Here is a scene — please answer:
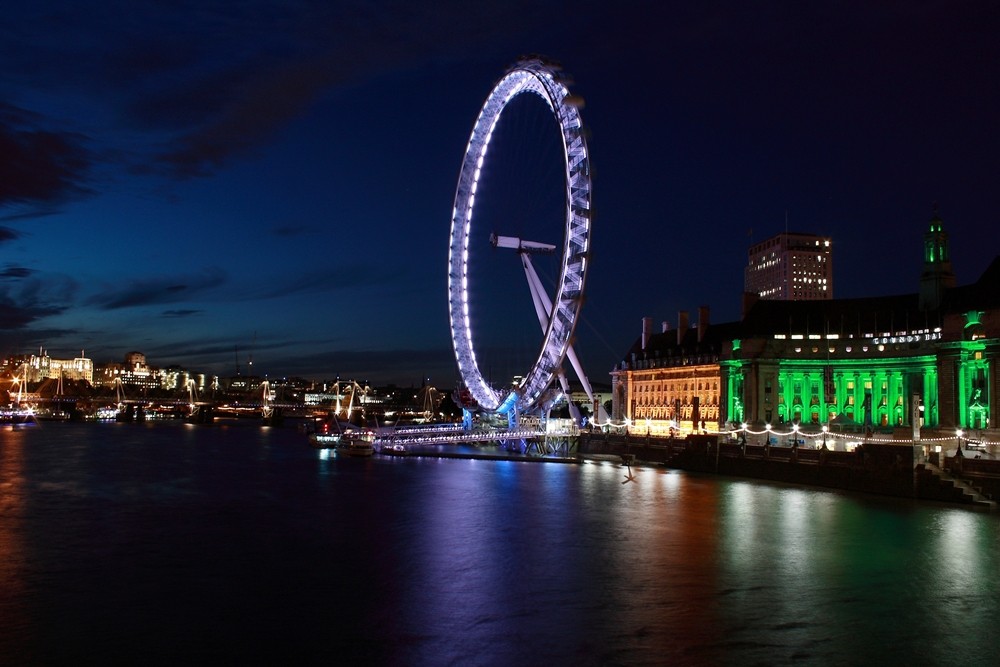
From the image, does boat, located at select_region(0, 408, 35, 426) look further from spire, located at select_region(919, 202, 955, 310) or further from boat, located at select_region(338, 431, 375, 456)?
spire, located at select_region(919, 202, 955, 310)

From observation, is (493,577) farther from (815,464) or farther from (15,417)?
(15,417)

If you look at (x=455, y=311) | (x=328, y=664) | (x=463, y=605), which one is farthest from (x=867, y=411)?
(x=328, y=664)

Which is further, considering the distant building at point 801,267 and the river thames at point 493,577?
the distant building at point 801,267

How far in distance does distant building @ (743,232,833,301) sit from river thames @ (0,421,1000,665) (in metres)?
115

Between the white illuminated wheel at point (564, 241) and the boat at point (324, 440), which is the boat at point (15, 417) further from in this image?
the white illuminated wheel at point (564, 241)

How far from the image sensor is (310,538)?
3173 centimetres

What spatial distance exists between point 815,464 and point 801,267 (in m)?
113

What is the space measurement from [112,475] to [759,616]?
147ft

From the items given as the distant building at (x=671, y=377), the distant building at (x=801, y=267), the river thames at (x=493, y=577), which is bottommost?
the river thames at (x=493, y=577)

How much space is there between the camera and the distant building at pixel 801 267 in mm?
155250

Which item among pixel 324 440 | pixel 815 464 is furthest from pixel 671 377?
pixel 815 464

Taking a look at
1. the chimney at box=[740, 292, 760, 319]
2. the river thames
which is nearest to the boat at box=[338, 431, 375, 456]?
the river thames

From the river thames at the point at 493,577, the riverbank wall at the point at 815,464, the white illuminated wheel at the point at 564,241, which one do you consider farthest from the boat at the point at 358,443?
the river thames at the point at 493,577

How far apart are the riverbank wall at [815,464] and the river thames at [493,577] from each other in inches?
83.2
